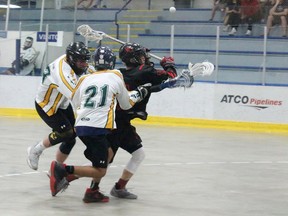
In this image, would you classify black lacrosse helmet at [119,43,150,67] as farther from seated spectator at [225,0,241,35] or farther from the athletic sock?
seated spectator at [225,0,241,35]

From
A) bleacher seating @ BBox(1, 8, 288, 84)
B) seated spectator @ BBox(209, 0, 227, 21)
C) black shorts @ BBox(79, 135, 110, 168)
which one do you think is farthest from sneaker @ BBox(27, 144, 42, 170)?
seated spectator @ BBox(209, 0, 227, 21)

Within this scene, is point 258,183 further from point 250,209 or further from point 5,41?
point 5,41

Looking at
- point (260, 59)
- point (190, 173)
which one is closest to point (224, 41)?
point (260, 59)

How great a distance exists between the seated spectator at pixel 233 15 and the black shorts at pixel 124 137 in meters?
10.2

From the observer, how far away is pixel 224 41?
16500mm

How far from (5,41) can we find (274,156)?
30.9 ft

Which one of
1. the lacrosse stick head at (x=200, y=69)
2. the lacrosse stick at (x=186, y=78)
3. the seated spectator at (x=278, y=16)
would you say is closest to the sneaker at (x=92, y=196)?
the lacrosse stick at (x=186, y=78)

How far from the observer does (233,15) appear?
16.9 meters

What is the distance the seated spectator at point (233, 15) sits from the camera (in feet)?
55.0

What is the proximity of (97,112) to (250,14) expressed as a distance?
35.4ft

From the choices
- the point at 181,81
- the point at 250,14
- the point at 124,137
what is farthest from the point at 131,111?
the point at 250,14

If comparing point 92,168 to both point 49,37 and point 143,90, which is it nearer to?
point 143,90

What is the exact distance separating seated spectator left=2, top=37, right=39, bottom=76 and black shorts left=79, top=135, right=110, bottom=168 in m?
11.5

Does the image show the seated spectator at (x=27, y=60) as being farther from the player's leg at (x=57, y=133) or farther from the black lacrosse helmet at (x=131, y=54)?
the black lacrosse helmet at (x=131, y=54)
